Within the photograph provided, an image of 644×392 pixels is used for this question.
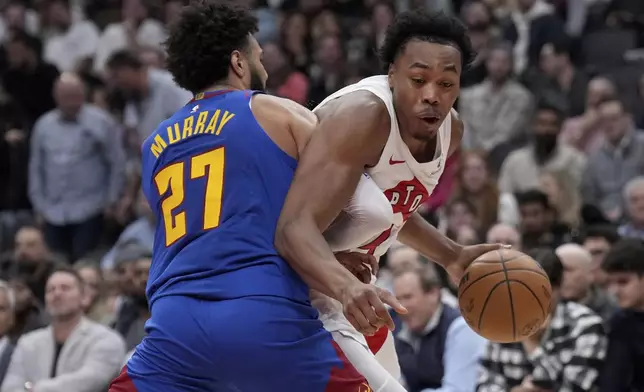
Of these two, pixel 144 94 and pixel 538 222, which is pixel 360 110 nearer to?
pixel 538 222

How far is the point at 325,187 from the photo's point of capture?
12.7 ft

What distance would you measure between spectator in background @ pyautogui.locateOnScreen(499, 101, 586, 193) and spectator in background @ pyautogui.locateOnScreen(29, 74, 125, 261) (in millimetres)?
3501

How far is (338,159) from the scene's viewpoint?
12.8 ft

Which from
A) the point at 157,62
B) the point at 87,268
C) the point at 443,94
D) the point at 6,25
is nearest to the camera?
the point at 443,94

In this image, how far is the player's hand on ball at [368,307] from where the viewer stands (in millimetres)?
3645

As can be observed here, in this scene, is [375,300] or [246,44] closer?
[375,300]

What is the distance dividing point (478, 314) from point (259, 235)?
1.01 meters

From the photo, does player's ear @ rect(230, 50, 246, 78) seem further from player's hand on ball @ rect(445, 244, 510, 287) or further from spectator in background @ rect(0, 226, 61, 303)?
spectator in background @ rect(0, 226, 61, 303)

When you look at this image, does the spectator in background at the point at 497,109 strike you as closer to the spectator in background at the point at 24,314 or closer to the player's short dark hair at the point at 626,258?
the spectator in background at the point at 24,314

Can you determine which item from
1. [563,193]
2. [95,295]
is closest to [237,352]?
[95,295]

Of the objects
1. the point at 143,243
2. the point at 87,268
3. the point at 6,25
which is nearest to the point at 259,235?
the point at 87,268

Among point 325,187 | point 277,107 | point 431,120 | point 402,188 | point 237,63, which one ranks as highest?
point 237,63

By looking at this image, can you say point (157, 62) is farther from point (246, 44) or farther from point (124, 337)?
point (246, 44)

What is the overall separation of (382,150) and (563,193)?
20.0 feet
